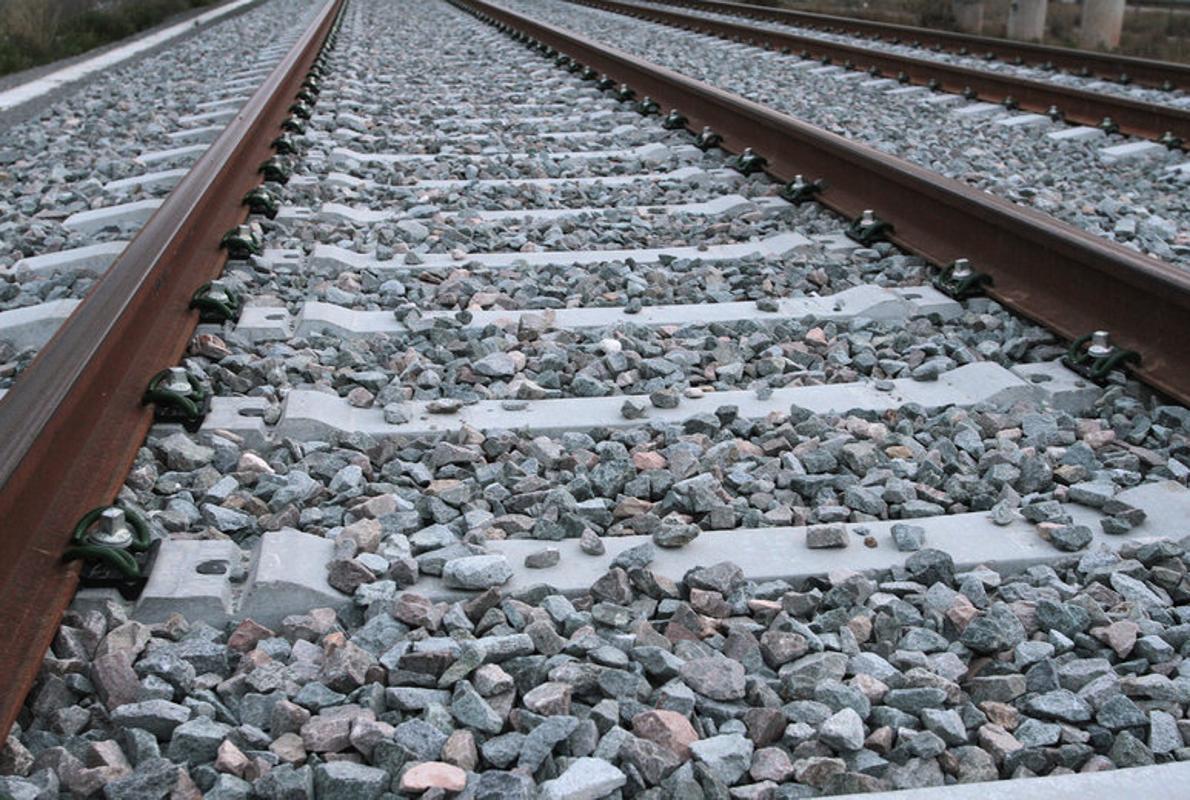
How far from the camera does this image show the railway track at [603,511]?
1.83 meters

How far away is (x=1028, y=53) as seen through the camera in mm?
11883

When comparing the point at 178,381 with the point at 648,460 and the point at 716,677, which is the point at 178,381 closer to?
the point at 648,460

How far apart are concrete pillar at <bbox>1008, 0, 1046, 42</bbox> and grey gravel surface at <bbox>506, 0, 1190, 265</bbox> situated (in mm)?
9998

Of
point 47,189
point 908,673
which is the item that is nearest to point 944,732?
point 908,673

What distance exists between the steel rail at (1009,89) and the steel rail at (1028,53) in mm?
1434

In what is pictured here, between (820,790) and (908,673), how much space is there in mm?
309

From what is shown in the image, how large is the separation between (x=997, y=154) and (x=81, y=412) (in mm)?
5568

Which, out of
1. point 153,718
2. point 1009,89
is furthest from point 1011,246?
point 1009,89

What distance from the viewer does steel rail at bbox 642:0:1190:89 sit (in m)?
10.1

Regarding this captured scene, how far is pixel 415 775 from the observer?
173 centimetres

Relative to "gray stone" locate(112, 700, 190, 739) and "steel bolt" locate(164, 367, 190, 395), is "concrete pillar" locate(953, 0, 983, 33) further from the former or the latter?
"gray stone" locate(112, 700, 190, 739)

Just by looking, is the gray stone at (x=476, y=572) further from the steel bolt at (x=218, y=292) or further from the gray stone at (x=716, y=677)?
the steel bolt at (x=218, y=292)

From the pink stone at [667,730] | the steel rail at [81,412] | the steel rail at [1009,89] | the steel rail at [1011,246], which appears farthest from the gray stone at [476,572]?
the steel rail at [1009,89]

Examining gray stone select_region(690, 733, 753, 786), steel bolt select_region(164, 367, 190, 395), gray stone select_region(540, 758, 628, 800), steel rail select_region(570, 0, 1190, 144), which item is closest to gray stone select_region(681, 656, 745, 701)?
gray stone select_region(690, 733, 753, 786)
